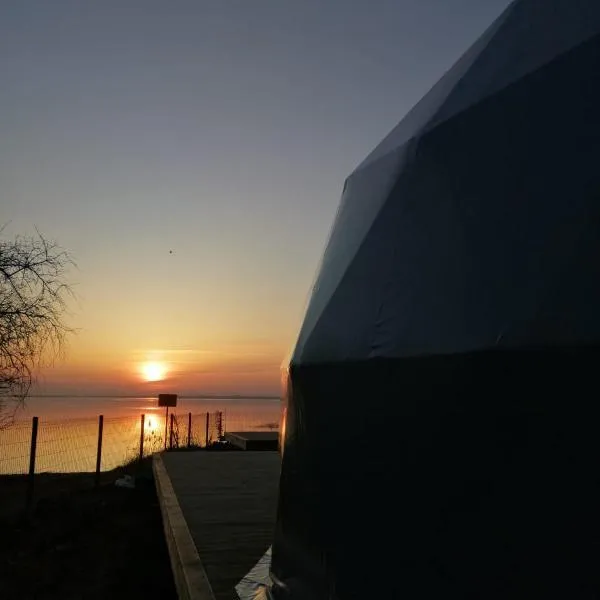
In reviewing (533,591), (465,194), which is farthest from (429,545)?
(465,194)

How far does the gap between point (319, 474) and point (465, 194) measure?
2.07 meters

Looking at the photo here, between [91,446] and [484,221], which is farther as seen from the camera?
[91,446]

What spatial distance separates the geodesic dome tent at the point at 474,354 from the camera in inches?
97.0

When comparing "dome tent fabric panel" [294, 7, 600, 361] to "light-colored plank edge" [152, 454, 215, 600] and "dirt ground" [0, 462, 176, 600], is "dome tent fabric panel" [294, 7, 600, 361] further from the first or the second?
"dirt ground" [0, 462, 176, 600]

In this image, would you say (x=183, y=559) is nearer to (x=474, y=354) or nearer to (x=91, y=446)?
(x=474, y=354)

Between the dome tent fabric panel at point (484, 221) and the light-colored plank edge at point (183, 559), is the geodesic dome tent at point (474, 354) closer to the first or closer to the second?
the dome tent fabric panel at point (484, 221)

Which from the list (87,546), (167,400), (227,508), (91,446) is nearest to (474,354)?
(227,508)

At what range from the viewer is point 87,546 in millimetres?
11281

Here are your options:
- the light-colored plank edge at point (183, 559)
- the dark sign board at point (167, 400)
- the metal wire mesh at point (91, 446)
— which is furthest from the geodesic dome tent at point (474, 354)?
the dark sign board at point (167, 400)

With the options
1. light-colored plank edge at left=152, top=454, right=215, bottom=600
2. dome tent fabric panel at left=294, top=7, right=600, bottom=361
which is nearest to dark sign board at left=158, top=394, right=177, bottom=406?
light-colored plank edge at left=152, top=454, right=215, bottom=600

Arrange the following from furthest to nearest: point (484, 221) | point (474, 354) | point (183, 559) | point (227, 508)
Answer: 1. point (227, 508)
2. point (183, 559)
3. point (484, 221)
4. point (474, 354)

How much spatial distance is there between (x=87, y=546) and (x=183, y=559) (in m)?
6.20

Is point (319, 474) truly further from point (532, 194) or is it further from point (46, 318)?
point (46, 318)

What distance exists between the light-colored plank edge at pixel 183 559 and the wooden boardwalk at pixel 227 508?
0.09 meters
